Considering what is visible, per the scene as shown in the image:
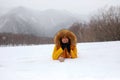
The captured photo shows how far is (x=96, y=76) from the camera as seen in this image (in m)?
3.02

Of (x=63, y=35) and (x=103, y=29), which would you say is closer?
(x=63, y=35)

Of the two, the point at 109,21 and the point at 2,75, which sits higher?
the point at 109,21

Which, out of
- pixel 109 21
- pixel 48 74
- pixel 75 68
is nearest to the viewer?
pixel 48 74

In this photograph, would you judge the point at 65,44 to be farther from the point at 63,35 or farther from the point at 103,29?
the point at 103,29

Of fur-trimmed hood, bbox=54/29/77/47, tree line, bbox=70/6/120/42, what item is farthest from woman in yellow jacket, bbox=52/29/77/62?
A: tree line, bbox=70/6/120/42

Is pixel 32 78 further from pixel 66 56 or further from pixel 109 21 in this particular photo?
pixel 109 21

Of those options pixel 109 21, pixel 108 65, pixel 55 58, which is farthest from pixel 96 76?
pixel 109 21

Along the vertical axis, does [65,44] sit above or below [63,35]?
below

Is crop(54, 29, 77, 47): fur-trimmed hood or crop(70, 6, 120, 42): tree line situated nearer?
crop(54, 29, 77, 47): fur-trimmed hood

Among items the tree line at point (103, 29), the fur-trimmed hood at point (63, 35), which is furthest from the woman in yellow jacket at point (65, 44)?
the tree line at point (103, 29)

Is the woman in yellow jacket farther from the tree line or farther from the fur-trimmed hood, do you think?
the tree line

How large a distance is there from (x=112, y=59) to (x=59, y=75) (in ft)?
4.65

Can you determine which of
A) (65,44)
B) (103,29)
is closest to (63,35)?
(65,44)

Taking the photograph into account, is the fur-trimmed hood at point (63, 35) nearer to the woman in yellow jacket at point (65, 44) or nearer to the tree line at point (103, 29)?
the woman in yellow jacket at point (65, 44)
